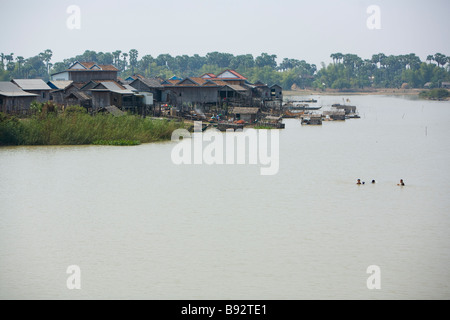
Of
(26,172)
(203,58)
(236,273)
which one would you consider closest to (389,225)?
(236,273)

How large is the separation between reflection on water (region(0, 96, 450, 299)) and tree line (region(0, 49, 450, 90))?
92.3 m

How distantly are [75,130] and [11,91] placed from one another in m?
9.93

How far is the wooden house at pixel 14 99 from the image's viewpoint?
118ft

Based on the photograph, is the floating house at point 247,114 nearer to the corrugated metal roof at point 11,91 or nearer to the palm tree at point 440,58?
the corrugated metal roof at point 11,91

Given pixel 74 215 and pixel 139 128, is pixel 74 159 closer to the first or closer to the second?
pixel 139 128

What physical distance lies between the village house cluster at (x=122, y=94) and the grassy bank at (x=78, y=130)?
5.21 meters

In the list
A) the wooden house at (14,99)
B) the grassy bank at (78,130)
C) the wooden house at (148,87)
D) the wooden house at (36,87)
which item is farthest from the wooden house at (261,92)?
the grassy bank at (78,130)

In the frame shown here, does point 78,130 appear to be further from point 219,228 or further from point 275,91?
point 275,91

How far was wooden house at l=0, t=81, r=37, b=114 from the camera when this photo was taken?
118 feet

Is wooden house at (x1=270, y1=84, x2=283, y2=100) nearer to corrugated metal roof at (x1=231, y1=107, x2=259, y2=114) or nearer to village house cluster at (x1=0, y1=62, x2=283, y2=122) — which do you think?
village house cluster at (x1=0, y1=62, x2=283, y2=122)

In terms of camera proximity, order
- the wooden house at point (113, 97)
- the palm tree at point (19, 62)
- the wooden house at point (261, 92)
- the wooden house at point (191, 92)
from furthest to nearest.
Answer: the palm tree at point (19, 62) < the wooden house at point (261, 92) < the wooden house at point (191, 92) < the wooden house at point (113, 97)
